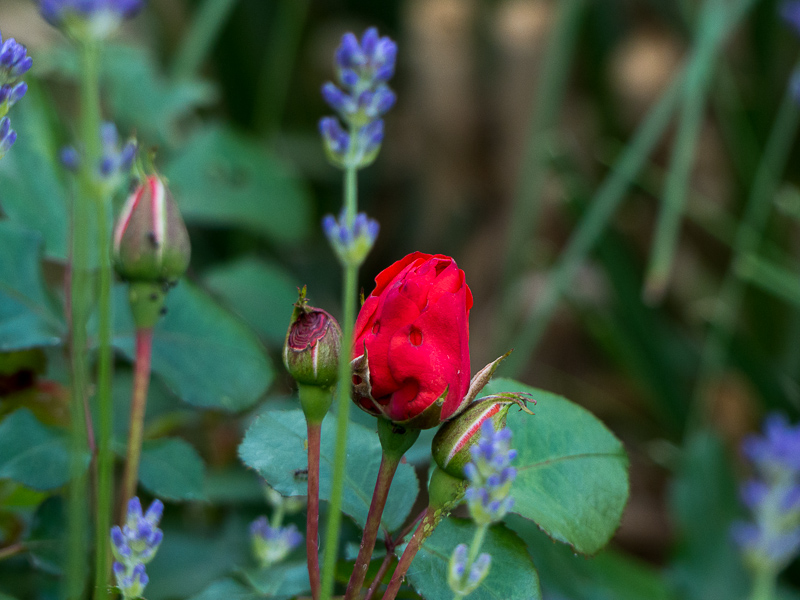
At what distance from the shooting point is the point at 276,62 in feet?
3.39

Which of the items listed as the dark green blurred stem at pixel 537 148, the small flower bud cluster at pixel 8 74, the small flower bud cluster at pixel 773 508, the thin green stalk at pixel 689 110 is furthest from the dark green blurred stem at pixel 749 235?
the small flower bud cluster at pixel 8 74

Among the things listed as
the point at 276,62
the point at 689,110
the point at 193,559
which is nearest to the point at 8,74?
the point at 193,559

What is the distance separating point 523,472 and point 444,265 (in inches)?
3.4

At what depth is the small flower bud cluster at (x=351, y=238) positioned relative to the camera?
180 mm

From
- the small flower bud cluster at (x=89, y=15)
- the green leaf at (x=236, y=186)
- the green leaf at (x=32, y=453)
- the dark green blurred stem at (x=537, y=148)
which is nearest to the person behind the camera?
the small flower bud cluster at (x=89, y=15)

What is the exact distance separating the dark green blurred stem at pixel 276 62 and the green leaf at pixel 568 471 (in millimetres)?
785

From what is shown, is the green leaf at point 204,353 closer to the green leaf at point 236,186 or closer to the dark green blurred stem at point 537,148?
the green leaf at point 236,186

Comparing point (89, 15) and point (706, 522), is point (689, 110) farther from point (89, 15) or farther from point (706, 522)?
point (89, 15)

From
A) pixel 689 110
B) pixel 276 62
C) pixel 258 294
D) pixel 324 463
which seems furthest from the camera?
pixel 276 62

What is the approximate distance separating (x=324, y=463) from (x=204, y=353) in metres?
0.09

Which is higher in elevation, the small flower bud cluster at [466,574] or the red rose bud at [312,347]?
the red rose bud at [312,347]

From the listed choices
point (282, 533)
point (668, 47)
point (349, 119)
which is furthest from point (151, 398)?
point (668, 47)

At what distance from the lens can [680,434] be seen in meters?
0.83

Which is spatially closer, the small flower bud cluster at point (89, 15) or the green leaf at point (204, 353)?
the small flower bud cluster at point (89, 15)
